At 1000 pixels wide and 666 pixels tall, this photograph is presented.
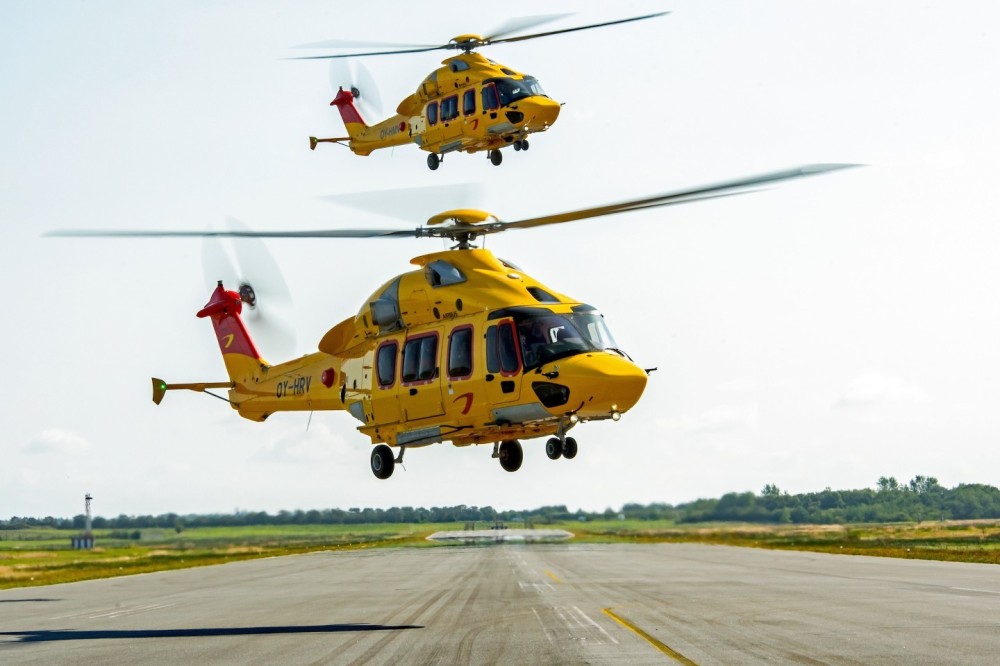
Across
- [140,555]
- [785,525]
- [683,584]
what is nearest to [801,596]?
[683,584]

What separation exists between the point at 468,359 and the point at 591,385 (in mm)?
3267

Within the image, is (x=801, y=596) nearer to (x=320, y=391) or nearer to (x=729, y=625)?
(x=729, y=625)

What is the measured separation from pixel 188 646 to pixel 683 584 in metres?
21.9

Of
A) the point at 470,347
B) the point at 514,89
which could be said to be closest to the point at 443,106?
the point at 514,89

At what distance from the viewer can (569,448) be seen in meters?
22.4

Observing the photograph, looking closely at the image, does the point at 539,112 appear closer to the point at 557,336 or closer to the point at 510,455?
the point at 510,455

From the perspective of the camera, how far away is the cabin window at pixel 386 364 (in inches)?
982

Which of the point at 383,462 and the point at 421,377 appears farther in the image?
the point at 383,462

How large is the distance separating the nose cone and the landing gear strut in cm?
1669

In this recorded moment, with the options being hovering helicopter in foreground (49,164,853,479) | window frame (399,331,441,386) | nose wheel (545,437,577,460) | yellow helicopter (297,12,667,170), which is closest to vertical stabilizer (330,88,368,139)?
yellow helicopter (297,12,667,170)

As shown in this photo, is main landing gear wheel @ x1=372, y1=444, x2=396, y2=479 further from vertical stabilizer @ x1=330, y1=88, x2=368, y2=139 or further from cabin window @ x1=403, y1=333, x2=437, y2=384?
vertical stabilizer @ x1=330, y1=88, x2=368, y2=139

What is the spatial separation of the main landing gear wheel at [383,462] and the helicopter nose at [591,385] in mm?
5425

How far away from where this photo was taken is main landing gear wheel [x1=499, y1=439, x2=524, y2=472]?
24.8m

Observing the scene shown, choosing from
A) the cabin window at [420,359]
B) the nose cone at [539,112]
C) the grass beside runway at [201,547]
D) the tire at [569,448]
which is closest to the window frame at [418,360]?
the cabin window at [420,359]
